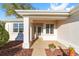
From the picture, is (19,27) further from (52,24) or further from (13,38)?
(52,24)

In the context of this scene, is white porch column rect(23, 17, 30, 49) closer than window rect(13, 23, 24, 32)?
Yes

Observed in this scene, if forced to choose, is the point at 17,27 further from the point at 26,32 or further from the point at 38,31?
the point at 26,32

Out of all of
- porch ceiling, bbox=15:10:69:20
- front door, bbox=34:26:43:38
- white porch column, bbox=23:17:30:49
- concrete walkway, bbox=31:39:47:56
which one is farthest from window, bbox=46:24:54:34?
white porch column, bbox=23:17:30:49

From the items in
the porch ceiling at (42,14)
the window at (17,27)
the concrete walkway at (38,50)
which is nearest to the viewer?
the concrete walkway at (38,50)

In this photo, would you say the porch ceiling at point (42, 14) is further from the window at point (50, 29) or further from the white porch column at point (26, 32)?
the window at point (50, 29)

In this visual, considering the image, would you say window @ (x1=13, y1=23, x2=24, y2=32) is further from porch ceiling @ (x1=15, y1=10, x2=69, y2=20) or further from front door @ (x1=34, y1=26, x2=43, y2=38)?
porch ceiling @ (x1=15, y1=10, x2=69, y2=20)

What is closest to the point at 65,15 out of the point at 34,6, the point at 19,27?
the point at 19,27

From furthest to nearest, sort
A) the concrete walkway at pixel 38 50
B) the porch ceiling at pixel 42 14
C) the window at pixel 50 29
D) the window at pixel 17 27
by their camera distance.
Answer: the window at pixel 17 27, the window at pixel 50 29, the porch ceiling at pixel 42 14, the concrete walkway at pixel 38 50

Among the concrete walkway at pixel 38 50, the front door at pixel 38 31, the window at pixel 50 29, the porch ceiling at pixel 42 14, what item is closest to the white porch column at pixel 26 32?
the porch ceiling at pixel 42 14

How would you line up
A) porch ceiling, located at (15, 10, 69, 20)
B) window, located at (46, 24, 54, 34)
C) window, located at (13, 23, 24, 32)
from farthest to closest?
window, located at (13, 23, 24, 32) < window, located at (46, 24, 54, 34) < porch ceiling, located at (15, 10, 69, 20)

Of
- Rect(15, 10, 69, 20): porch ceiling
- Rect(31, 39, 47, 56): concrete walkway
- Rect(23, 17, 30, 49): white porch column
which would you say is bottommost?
Rect(31, 39, 47, 56): concrete walkway

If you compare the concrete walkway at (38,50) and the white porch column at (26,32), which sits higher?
the white porch column at (26,32)

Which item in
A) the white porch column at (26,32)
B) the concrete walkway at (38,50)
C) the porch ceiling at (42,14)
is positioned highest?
the porch ceiling at (42,14)

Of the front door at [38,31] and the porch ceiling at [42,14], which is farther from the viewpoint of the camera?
the front door at [38,31]
